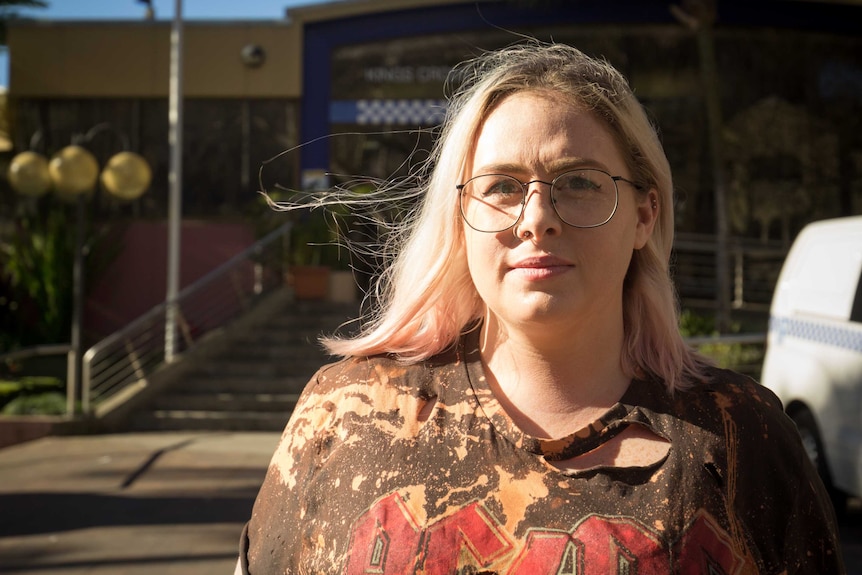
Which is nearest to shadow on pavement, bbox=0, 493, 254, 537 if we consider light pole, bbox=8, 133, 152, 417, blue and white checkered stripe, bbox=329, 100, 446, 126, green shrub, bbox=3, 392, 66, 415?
green shrub, bbox=3, 392, 66, 415

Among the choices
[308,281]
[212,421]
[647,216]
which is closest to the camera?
[647,216]

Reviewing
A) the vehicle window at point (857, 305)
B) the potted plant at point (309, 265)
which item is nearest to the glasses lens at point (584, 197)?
the vehicle window at point (857, 305)

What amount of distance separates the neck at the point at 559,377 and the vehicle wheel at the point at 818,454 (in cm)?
519

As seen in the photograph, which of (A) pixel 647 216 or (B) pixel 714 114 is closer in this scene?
(A) pixel 647 216

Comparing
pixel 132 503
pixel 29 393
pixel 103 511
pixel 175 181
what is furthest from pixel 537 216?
pixel 175 181

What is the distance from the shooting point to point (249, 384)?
41.4 feet

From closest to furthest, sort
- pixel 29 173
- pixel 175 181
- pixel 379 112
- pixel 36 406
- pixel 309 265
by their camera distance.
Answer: pixel 36 406
pixel 29 173
pixel 175 181
pixel 309 265
pixel 379 112

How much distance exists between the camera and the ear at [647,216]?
6.87ft

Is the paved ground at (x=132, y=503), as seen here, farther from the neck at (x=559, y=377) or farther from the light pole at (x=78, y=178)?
the neck at (x=559, y=377)

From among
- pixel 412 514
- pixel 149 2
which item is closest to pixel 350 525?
pixel 412 514

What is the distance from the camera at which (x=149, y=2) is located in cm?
1673

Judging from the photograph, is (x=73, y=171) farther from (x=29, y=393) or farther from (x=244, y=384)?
(x=244, y=384)

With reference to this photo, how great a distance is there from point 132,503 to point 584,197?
6.62 metres

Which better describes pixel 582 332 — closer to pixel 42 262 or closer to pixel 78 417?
pixel 78 417
